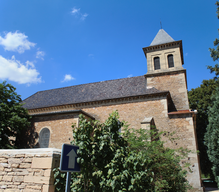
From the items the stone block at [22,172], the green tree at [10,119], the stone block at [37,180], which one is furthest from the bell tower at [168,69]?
the stone block at [22,172]

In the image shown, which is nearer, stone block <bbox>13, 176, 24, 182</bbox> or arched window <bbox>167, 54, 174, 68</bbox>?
stone block <bbox>13, 176, 24, 182</bbox>

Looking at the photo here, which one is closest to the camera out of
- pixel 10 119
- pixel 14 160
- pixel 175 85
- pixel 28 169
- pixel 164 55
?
pixel 28 169

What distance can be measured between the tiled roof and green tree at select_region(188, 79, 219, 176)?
44.6 feet

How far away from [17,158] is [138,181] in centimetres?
391

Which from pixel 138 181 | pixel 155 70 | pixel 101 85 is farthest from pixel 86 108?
pixel 138 181

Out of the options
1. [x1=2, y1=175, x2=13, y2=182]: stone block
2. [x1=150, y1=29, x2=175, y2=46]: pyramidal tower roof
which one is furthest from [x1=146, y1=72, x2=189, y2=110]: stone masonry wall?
[x1=2, y1=175, x2=13, y2=182]: stone block

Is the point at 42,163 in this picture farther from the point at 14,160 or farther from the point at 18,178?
the point at 14,160

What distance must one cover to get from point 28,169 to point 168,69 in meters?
17.3

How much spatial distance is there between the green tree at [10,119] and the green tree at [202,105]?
24682mm

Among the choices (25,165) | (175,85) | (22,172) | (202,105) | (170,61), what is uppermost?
(170,61)

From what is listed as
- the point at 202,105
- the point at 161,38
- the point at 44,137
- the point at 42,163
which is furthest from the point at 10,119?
the point at 202,105

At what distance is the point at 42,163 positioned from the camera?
5.24 metres

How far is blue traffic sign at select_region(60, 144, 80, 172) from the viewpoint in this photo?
3.76 metres

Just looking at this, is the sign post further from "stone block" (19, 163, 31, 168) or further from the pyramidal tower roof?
the pyramidal tower roof
